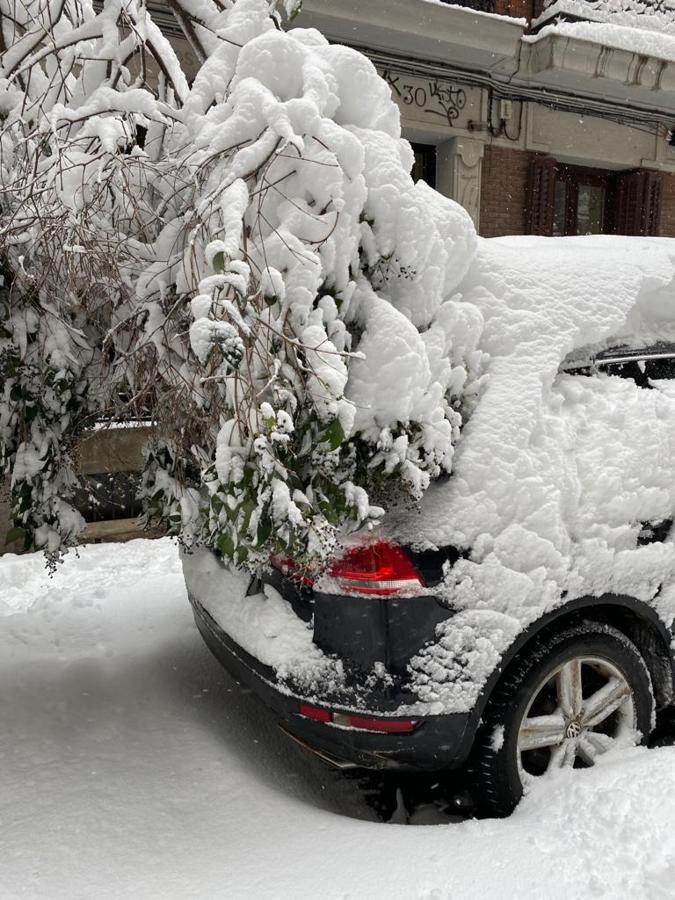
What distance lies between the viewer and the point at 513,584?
2.36m

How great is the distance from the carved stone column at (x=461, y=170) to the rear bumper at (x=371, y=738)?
29.4 feet

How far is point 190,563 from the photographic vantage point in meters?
2.93

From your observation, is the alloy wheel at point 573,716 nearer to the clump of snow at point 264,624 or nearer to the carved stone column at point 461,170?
the clump of snow at point 264,624

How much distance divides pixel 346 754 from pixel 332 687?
0.81ft

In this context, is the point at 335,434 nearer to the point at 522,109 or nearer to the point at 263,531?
the point at 263,531

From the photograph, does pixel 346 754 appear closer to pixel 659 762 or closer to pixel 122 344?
pixel 659 762

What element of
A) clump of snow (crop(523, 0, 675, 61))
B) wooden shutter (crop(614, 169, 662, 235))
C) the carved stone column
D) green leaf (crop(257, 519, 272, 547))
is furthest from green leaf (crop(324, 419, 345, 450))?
wooden shutter (crop(614, 169, 662, 235))

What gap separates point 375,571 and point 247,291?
0.93m

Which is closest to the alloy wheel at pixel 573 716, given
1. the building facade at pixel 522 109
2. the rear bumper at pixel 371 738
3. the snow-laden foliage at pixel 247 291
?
the rear bumper at pixel 371 738

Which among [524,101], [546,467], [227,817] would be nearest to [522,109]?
[524,101]

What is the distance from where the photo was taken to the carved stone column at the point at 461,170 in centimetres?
1021

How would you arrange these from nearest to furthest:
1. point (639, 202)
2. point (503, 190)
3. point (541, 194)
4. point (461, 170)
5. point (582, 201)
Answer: point (461, 170)
point (503, 190)
point (541, 194)
point (639, 202)
point (582, 201)

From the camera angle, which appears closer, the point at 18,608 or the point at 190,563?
the point at 190,563

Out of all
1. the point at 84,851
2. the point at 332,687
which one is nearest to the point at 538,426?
the point at 332,687
